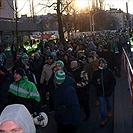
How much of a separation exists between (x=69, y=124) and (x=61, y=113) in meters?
0.20

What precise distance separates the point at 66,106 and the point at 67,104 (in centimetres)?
6

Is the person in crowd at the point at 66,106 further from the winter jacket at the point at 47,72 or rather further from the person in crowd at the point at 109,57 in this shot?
the person in crowd at the point at 109,57

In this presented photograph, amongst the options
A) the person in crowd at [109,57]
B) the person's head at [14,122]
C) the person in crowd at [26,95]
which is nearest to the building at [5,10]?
the person in crowd at [109,57]

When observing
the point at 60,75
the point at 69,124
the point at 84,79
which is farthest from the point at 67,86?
the point at 84,79

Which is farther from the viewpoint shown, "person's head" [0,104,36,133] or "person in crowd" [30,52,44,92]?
"person in crowd" [30,52,44,92]

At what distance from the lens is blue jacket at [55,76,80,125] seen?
5.49m

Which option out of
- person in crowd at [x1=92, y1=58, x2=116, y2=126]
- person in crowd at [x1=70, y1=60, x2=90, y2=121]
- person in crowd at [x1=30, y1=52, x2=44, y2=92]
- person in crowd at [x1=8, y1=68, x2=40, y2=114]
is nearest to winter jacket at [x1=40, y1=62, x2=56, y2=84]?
person in crowd at [x1=30, y1=52, x2=44, y2=92]

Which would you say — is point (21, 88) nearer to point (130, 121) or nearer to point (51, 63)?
point (130, 121)

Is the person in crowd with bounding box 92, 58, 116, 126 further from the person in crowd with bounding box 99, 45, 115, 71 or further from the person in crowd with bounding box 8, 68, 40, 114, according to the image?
the person in crowd with bounding box 99, 45, 115, 71

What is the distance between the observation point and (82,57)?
1268 cm

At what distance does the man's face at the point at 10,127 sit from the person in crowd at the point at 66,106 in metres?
2.93

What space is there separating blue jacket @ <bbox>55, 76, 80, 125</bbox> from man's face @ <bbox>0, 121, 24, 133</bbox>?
2.93 m

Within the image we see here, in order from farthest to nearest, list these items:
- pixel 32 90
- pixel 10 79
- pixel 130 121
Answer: pixel 130 121 → pixel 10 79 → pixel 32 90

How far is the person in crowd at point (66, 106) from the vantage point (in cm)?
550
